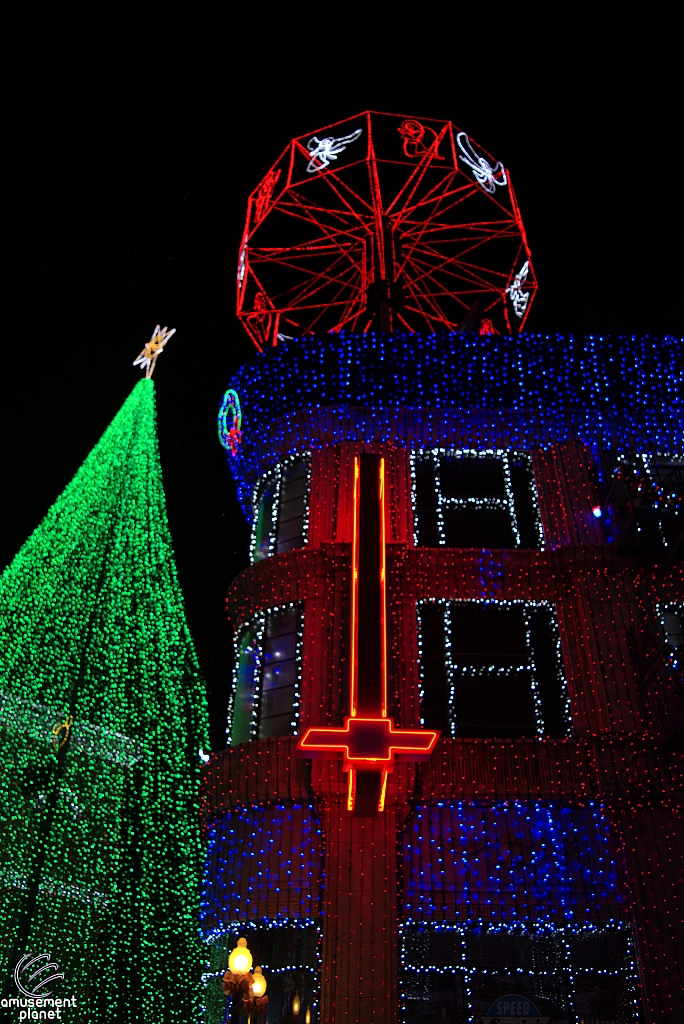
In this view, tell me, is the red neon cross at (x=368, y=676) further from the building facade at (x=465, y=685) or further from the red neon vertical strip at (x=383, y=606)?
the building facade at (x=465, y=685)

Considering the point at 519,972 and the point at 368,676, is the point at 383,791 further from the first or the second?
the point at 519,972

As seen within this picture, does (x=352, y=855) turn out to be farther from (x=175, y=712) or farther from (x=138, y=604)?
(x=138, y=604)

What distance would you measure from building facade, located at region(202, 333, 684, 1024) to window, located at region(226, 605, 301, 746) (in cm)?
6

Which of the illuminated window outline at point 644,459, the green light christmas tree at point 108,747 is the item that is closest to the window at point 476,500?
the illuminated window outline at point 644,459

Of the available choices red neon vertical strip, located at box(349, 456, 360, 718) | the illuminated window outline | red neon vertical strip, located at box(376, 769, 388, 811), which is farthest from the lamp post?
the illuminated window outline

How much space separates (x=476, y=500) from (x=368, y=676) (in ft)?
19.4

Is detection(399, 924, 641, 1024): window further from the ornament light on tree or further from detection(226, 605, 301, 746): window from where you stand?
the ornament light on tree

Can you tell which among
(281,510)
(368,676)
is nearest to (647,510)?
(368,676)

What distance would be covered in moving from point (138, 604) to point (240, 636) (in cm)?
360

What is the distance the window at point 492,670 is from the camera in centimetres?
1526

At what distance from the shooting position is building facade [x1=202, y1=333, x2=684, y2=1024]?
1320 cm

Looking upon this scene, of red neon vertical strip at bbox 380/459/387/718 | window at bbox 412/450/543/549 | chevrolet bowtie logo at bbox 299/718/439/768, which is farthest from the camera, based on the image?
window at bbox 412/450/543/549

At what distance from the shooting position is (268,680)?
1653 cm

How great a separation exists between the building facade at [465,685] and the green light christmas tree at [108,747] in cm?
340
